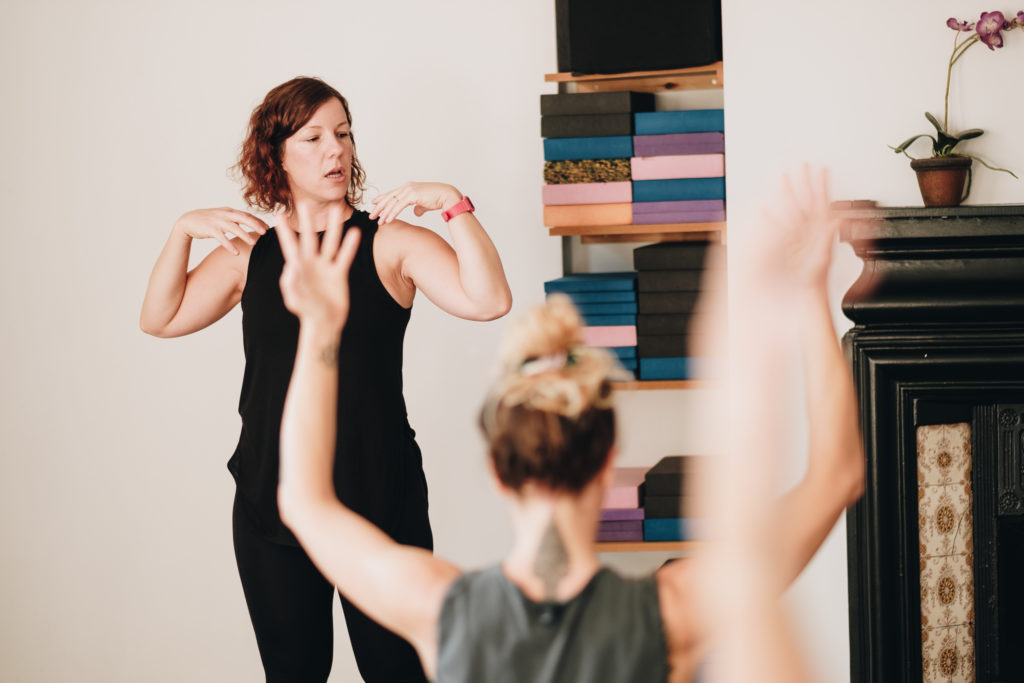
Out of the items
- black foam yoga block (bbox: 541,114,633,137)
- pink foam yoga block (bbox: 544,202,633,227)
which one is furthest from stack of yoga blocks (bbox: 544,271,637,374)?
black foam yoga block (bbox: 541,114,633,137)

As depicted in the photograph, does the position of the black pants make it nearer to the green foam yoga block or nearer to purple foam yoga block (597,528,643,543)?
purple foam yoga block (597,528,643,543)

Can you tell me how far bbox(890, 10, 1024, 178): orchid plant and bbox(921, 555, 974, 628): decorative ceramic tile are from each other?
82 cm

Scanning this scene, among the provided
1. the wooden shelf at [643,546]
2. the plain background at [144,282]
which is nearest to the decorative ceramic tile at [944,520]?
the wooden shelf at [643,546]

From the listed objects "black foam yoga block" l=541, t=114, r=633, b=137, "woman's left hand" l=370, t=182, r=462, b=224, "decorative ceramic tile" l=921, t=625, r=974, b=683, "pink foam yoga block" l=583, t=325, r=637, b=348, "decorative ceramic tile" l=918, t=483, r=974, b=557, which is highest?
"black foam yoga block" l=541, t=114, r=633, b=137

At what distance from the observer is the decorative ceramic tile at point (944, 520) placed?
7.41ft

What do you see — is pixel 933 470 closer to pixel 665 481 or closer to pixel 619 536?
pixel 665 481

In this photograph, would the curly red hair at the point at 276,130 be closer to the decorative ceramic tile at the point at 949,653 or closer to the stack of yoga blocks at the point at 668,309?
the stack of yoga blocks at the point at 668,309

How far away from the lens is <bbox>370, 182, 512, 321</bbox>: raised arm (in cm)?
199

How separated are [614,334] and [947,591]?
92 cm

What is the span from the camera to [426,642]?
1.00 metres

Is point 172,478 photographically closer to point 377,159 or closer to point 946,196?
point 377,159

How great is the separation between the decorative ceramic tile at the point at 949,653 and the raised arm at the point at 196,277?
1583 millimetres

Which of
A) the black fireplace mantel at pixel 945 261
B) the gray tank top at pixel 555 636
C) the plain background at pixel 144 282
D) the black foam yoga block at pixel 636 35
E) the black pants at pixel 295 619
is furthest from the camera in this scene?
the plain background at pixel 144 282

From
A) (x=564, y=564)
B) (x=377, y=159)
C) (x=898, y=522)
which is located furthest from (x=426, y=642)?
(x=377, y=159)
